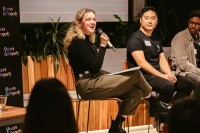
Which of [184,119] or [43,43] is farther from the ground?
[43,43]

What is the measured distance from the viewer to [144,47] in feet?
15.2

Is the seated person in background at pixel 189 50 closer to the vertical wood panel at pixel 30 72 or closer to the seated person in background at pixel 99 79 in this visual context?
the seated person in background at pixel 99 79

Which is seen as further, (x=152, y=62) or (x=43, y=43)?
(x=43, y=43)

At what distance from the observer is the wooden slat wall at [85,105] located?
495 centimetres

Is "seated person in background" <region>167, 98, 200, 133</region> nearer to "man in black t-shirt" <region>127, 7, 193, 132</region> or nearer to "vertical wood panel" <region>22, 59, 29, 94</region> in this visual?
"man in black t-shirt" <region>127, 7, 193, 132</region>

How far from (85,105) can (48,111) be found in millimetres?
3381

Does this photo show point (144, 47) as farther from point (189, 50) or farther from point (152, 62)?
point (189, 50)

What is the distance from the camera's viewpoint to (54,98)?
59.8 inches

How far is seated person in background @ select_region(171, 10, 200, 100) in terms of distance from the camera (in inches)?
201

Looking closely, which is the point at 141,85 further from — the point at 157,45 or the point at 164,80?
the point at 157,45

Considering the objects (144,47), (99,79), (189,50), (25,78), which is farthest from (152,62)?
(25,78)

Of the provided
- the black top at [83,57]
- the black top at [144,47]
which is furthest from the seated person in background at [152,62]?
the black top at [83,57]

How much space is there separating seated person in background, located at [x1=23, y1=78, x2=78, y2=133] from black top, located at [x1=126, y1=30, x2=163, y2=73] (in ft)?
10.0

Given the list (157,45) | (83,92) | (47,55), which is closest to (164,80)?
(157,45)
